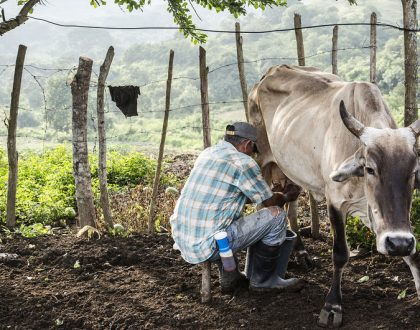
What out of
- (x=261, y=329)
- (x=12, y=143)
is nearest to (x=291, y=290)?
(x=261, y=329)

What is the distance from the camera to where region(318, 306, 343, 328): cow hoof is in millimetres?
4086

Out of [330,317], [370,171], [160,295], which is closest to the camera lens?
[370,171]

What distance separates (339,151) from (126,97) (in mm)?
2990

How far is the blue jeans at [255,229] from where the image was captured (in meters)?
4.42

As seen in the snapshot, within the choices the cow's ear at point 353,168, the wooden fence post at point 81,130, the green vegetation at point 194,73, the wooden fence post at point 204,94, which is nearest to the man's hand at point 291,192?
the cow's ear at point 353,168

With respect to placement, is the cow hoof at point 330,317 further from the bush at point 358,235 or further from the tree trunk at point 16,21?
the tree trunk at point 16,21

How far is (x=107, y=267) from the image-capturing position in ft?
18.2

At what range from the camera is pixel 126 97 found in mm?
6621

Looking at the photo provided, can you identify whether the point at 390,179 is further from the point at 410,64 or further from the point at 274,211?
the point at 410,64

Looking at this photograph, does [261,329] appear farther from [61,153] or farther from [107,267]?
[61,153]

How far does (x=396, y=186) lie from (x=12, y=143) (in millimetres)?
4789

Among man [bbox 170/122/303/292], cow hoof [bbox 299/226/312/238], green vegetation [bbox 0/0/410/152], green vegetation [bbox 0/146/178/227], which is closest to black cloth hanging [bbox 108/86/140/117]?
green vegetation [bbox 0/146/178/227]

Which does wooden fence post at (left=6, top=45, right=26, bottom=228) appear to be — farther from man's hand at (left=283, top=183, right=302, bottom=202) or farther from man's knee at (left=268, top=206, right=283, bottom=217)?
man's knee at (left=268, top=206, right=283, bottom=217)

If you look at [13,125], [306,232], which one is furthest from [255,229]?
[13,125]
